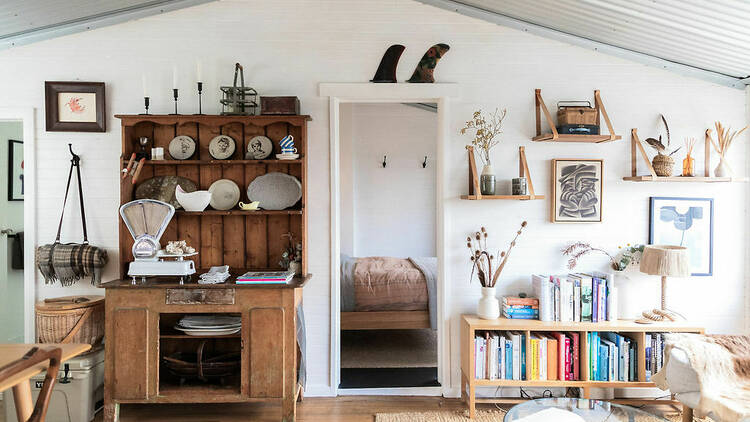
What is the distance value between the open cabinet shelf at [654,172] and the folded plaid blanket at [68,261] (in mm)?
3900

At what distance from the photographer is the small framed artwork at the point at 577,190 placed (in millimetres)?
3766

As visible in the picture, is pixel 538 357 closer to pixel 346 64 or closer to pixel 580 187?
pixel 580 187

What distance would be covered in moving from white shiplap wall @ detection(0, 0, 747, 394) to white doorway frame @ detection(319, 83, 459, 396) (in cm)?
6

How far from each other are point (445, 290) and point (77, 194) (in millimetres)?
2821

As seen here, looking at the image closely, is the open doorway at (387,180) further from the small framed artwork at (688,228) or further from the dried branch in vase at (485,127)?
the small framed artwork at (688,228)

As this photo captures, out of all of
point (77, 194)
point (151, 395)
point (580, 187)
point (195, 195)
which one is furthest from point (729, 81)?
point (77, 194)

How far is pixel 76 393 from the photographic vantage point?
3.32 m

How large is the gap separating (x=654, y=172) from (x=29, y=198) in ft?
14.8

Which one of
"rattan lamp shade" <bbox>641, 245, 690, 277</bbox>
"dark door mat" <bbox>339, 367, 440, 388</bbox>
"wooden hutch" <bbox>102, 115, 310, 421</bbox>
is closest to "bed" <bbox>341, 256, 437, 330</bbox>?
"dark door mat" <bbox>339, 367, 440, 388</bbox>

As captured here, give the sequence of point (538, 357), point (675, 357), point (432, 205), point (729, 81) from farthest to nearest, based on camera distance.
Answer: point (432, 205)
point (729, 81)
point (538, 357)
point (675, 357)

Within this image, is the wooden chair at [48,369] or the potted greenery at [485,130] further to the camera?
the potted greenery at [485,130]

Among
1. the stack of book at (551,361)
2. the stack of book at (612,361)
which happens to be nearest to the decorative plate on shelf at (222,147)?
the stack of book at (551,361)

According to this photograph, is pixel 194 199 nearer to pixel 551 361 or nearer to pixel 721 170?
pixel 551 361

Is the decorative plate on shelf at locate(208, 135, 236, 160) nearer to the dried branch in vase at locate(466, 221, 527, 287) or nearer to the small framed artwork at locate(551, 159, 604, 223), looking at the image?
the dried branch in vase at locate(466, 221, 527, 287)
